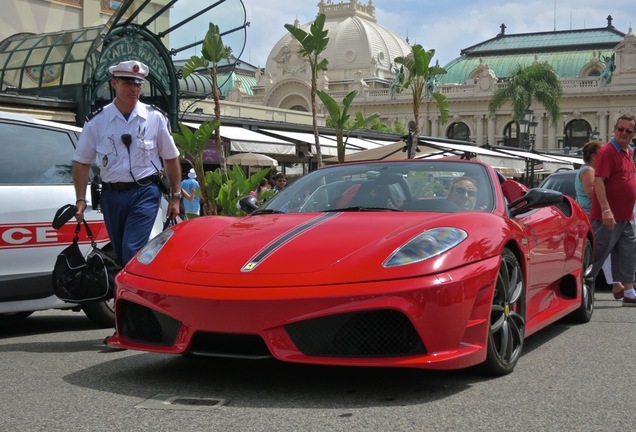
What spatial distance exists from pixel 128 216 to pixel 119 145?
0.44 m

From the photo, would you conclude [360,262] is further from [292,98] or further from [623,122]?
[292,98]

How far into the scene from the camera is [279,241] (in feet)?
14.5

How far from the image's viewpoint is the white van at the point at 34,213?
598cm

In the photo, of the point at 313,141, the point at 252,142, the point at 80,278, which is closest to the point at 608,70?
the point at 313,141

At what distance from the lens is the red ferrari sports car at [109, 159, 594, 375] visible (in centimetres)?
392

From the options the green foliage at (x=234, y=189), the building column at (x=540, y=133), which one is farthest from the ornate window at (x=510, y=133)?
the green foliage at (x=234, y=189)

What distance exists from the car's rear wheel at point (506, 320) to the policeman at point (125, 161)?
2.22 metres

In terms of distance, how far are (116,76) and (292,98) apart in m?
103

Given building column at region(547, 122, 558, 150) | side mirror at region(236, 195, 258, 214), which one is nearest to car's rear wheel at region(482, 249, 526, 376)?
side mirror at region(236, 195, 258, 214)

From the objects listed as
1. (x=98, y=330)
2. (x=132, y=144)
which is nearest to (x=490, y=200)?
(x=132, y=144)

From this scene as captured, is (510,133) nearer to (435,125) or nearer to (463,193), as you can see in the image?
(435,125)

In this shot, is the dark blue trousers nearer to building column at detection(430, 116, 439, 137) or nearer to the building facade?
the building facade

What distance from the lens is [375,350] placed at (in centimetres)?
395

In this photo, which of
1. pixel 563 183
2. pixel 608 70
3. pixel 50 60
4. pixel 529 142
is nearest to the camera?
pixel 563 183
